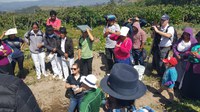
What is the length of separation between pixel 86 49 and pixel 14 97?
5.46m

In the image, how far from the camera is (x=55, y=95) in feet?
23.4

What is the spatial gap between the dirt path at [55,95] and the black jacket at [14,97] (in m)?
4.68

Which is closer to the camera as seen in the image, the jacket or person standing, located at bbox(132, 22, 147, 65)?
the jacket

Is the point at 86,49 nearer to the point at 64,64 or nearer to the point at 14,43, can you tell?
the point at 64,64

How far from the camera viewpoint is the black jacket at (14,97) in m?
1.66

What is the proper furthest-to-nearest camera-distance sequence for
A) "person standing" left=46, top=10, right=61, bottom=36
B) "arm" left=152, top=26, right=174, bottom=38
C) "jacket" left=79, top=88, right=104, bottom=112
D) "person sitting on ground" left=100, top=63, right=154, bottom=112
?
"person standing" left=46, top=10, right=61, bottom=36
"arm" left=152, top=26, right=174, bottom=38
"jacket" left=79, top=88, right=104, bottom=112
"person sitting on ground" left=100, top=63, right=154, bottom=112

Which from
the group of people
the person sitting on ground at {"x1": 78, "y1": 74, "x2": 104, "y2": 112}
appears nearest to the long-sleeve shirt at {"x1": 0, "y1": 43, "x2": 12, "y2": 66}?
the group of people

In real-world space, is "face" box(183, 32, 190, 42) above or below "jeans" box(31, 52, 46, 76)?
above

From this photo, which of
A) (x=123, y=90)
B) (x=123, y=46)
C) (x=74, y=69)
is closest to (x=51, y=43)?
Answer: (x=123, y=46)

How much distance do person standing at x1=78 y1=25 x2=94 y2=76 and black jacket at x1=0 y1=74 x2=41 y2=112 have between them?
5.06m

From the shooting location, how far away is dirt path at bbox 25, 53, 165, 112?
255 inches

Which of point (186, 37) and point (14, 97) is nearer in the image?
point (14, 97)

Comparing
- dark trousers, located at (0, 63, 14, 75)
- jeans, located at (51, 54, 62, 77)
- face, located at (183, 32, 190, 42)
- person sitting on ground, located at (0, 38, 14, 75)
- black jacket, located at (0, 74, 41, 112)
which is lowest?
jeans, located at (51, 54, 62, 77)

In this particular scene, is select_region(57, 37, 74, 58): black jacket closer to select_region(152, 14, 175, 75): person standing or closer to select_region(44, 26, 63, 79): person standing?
select_region(44, 26, 63, 79): person standing
